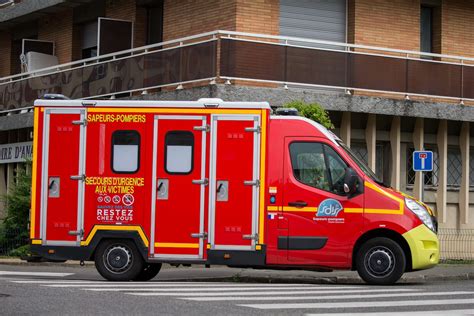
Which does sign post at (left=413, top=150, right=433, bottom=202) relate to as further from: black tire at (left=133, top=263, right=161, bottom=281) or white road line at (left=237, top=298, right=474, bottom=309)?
white road line at (left=237, top=298, right=474, bottom=309)

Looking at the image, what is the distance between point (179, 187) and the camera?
1591cm

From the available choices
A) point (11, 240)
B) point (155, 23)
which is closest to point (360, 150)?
point (155, 23)

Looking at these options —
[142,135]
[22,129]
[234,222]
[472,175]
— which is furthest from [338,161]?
[22,129]

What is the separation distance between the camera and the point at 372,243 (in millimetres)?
15906

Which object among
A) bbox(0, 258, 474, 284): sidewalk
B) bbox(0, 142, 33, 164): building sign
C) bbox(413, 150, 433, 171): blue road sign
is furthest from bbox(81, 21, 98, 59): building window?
bbox(413, 150, 433, 171): blue road sign

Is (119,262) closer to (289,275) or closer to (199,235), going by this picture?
(199,235)

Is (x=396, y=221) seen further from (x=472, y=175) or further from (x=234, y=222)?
(x=472, y=175)

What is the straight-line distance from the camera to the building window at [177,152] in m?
16.0

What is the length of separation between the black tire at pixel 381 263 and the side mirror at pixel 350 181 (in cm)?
88

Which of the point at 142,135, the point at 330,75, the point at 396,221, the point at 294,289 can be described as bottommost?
the point at 294,289

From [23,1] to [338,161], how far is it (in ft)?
58.3

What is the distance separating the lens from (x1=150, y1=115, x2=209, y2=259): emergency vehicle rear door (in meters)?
15.9

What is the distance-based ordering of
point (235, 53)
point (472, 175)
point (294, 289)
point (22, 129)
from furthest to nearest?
point (22, 129) < point (472, 175) < point (235, 53) < point (294, 289)

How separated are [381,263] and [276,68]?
708 cm
